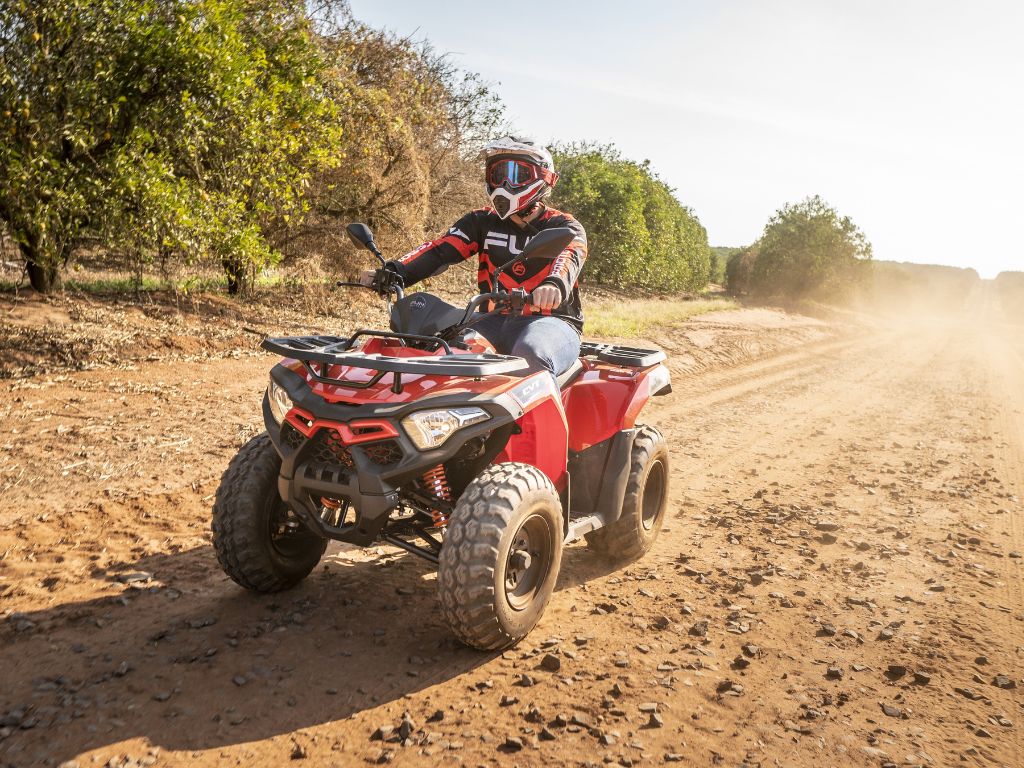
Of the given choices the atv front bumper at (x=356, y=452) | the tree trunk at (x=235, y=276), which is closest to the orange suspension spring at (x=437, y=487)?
the atv front bumper at (x=356, y=452)

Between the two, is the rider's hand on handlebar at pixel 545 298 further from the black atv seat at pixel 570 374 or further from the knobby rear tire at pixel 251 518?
the knobby rear tire at pixel 251 518

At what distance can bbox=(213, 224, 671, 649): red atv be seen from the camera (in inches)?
128

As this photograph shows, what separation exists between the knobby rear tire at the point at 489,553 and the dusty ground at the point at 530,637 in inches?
8.9

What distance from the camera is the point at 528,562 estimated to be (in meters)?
3.51

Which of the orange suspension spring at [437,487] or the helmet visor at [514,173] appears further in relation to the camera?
the helmet visor at [514,173]

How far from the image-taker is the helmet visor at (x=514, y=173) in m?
4.46

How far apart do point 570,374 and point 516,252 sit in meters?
0.91

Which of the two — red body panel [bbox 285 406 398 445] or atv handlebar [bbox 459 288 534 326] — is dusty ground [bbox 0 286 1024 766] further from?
atv handlebar [bbox 459 288 534 326]

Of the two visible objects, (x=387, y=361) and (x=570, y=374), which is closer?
(x=387, y=361)

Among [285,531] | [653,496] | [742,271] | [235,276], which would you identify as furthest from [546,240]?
[742,271]

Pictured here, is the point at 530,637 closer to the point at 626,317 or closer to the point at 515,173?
the point at 515,173

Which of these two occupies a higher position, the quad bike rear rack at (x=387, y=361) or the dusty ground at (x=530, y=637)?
the quad bike rear rack at (x=387, y=361)

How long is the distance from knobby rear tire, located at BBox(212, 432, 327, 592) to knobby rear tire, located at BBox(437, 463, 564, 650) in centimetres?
108

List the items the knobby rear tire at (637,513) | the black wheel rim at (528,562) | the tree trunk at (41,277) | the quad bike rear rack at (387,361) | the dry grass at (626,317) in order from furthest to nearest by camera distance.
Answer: the dry grass at (626,317), the tree trunk at (41,277), the knobby rear tire at (637,513), the black wheel rim at (528,562), the quad bike rear rack at (387,361)
